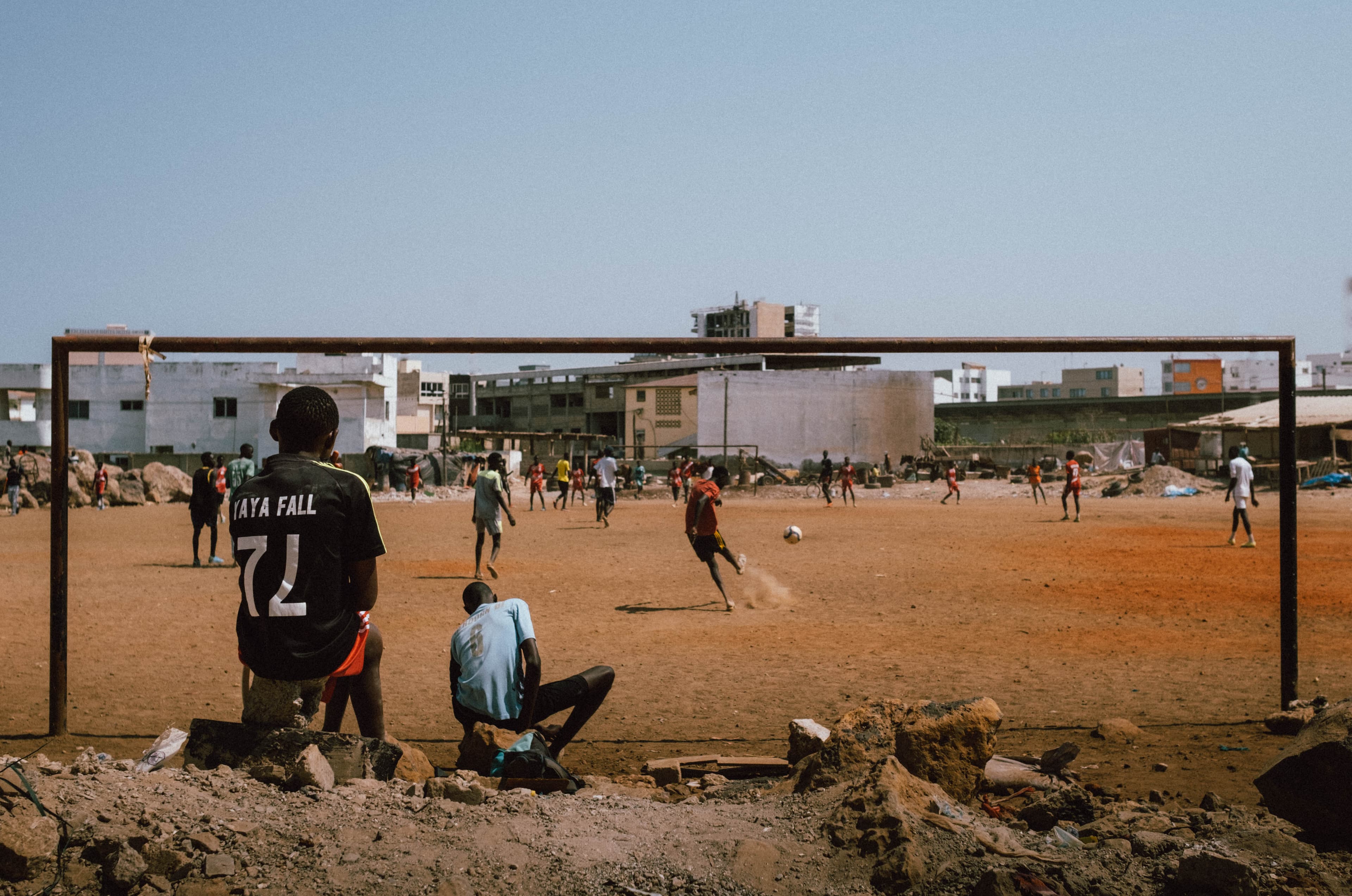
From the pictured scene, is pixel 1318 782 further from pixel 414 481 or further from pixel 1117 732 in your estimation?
pixel 414 481

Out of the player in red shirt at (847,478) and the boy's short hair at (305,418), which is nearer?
the boy's short hair at (305,418)

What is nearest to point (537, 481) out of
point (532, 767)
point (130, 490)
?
point (130, 490)

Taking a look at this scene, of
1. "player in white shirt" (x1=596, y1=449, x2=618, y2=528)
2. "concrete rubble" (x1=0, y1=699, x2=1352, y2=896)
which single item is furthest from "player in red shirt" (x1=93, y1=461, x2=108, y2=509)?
"concrete rubble" (x1=0, y1=699, x2=1352, y2=896)

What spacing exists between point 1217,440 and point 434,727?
53476mm

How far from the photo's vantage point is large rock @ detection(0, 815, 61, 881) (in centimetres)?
383

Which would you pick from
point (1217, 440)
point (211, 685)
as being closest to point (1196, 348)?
point (211, 685)

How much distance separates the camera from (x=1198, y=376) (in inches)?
4131

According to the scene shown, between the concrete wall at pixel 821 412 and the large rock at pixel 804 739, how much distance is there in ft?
192

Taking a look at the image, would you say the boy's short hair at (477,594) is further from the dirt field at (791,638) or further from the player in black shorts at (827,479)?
the player in black shorts at (827,479)

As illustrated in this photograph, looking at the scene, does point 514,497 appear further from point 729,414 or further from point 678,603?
point 678,603

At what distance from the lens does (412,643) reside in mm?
10406

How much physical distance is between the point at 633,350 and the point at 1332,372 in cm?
11762

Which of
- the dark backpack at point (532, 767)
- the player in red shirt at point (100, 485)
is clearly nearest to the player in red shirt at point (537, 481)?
the player in red shirt at point (100, 485)

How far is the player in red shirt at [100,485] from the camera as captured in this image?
35.5 meters
